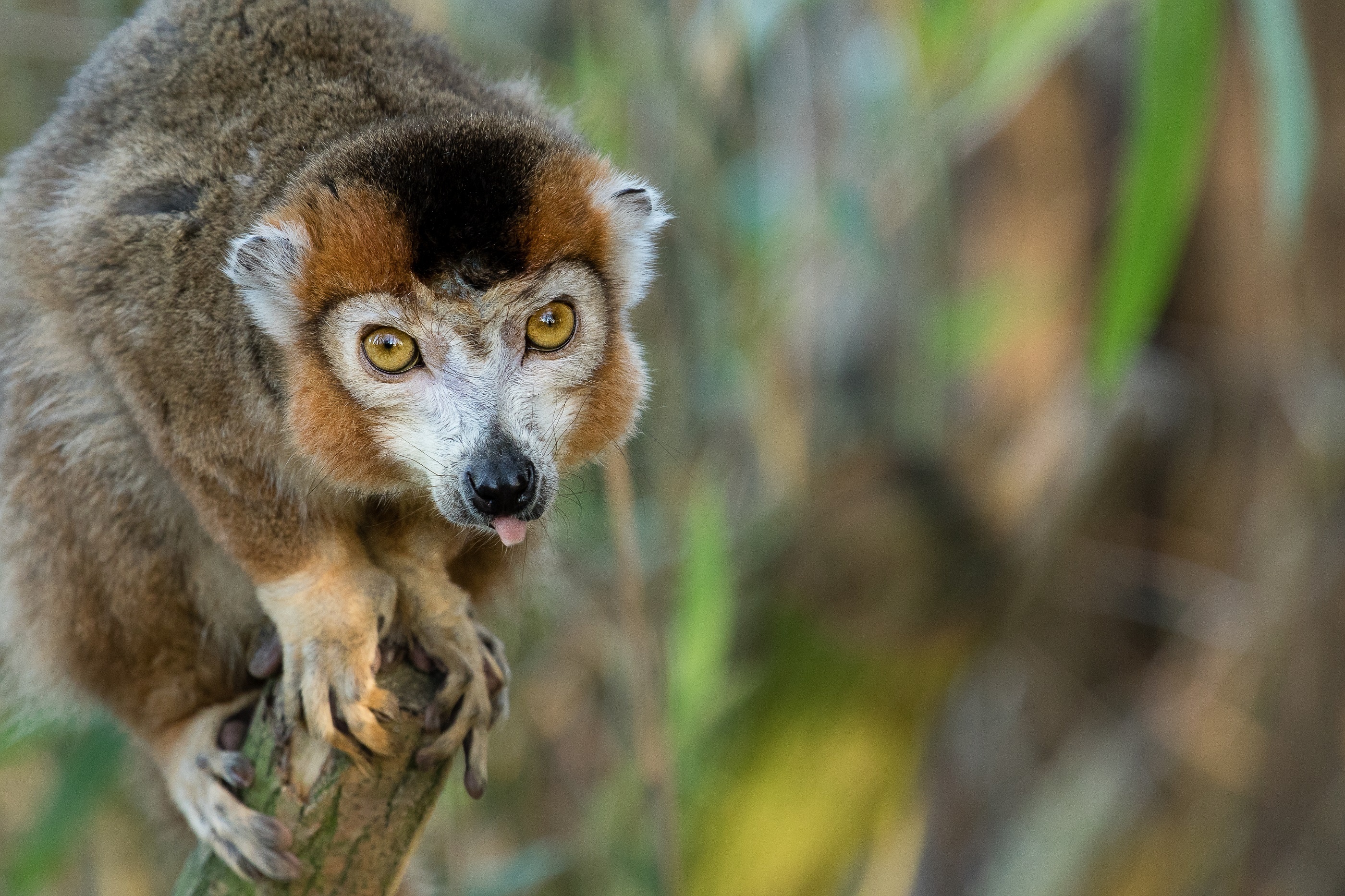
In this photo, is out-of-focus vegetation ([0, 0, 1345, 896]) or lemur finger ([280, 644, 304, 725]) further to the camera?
out-of-focus vegetation ([0, 0, 1345, 896])

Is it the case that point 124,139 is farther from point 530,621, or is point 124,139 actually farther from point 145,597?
point 530,621

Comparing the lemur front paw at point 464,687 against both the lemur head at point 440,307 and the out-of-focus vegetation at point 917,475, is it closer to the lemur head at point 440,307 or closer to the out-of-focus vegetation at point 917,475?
the lemur head at point 440,307

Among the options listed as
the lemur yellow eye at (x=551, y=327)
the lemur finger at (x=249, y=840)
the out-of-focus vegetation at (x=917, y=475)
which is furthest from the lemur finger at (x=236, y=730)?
the lemur yellow eye at (x=551, y=327)

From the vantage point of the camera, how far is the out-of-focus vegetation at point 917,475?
Result: 344 cm

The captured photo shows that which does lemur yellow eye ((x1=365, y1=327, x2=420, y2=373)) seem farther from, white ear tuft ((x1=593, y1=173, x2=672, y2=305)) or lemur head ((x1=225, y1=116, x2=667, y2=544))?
white ear tuft ((x1=593, y1=173, x2=672, y2=305))

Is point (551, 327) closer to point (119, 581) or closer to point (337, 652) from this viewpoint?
point (337, 652)

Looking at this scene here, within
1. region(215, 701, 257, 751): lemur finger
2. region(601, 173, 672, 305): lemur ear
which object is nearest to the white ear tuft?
region(601, 173, 672, 305): lemur ear

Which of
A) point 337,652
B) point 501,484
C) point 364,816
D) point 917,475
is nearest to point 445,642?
point 337,652

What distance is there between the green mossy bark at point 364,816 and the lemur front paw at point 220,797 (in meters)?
0.03

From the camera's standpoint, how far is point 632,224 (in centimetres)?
254

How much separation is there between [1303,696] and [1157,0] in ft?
13.2

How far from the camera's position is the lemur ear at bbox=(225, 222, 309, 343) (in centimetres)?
228

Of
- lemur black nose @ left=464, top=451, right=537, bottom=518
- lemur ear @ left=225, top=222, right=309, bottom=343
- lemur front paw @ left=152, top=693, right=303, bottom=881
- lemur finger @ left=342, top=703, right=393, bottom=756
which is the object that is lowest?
lemur front paw @ left=152, top=693, right=303, bottom=881

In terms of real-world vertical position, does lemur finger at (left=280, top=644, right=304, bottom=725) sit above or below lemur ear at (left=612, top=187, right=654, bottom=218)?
below
